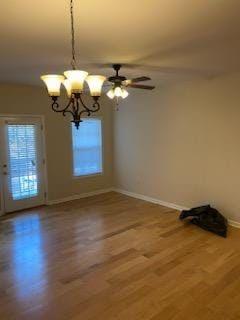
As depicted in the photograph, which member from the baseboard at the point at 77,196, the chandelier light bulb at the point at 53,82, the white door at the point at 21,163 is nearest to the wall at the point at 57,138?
the baseboard at the point at 77,196

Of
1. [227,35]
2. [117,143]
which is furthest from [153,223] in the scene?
[227,35]

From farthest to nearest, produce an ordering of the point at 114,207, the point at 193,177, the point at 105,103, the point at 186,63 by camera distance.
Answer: the point at 105,103 < the point at 114,207 < the point at 193,177 < the point at 186,63

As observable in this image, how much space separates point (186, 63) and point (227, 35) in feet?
3.41

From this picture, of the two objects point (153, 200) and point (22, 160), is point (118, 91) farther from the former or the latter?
point (153, 200)

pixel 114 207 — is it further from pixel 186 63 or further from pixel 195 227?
pixel 186 63

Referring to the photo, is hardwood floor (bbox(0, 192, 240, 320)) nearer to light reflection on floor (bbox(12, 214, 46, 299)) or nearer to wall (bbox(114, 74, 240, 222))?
light reflection on floor (bbox(12, 214, 46, 299))

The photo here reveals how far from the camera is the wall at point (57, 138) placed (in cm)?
502

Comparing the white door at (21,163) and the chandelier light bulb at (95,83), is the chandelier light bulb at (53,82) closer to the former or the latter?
the chandelier light bulb at (95,83)

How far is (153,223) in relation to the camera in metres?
4.51

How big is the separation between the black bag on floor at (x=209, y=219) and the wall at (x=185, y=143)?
0.24 metres

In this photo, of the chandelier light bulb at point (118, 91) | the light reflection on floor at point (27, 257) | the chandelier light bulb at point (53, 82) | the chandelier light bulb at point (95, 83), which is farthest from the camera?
the chandelier light bulb at point (118, 91)

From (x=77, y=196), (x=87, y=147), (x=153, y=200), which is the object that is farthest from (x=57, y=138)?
(x=153, y=200)

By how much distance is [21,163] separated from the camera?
518cm

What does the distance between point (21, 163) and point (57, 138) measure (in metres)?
0.96
